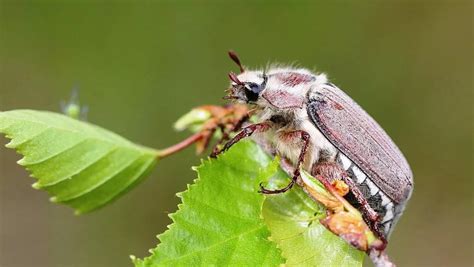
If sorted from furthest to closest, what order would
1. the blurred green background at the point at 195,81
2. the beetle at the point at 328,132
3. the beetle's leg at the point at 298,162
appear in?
the blurred green background at the point at 195,81
the beetle at the point at 328,132
the beetle's leg at the point at 298,162

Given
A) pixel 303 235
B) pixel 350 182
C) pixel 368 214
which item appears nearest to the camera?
pixel 303 235

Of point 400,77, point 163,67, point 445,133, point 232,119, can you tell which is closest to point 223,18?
point 163,67

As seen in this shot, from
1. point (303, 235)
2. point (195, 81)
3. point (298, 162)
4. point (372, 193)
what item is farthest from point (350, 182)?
point (195, 81)

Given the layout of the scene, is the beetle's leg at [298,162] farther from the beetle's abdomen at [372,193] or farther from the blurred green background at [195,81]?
the blurred green background at [195,81]

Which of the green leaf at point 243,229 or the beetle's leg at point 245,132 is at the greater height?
the beetle's leg at point 245,132

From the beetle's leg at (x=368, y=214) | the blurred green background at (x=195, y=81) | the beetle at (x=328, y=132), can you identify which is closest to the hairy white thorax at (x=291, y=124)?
the beetle at (x=328, y=132)

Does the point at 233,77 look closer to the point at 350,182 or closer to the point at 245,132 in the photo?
the point at 245,132
